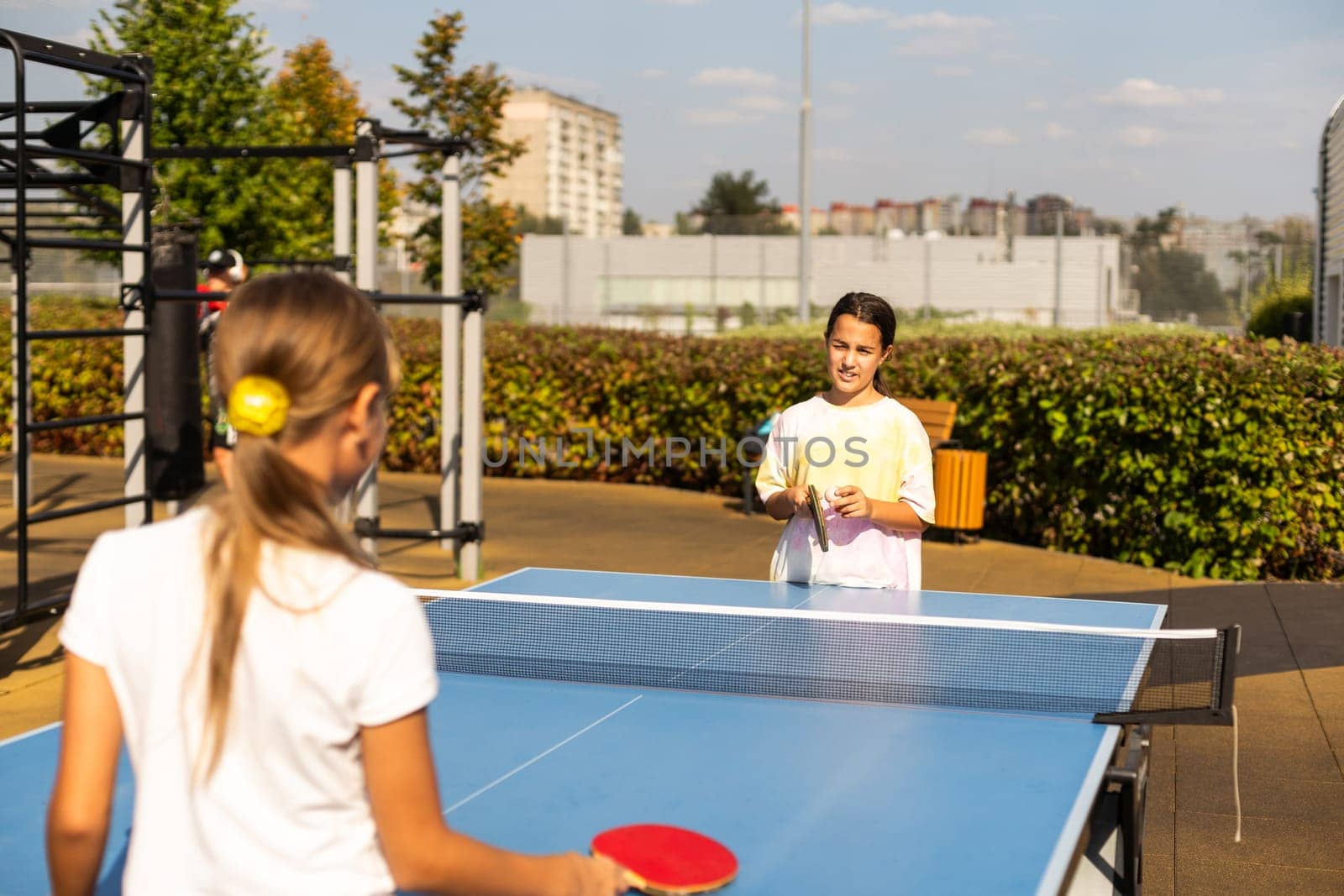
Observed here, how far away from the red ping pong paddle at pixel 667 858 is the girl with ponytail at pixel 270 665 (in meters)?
0.54

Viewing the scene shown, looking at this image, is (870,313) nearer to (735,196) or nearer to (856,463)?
(856,463)

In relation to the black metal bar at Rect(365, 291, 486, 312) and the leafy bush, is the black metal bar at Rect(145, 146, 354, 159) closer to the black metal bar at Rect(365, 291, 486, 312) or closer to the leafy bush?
the black metal bar at Rect(365, 291, 486, 312)

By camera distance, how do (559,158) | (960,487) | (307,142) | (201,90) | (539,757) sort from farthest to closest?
(559,158) < (307,142) < (201,90) < (960,487) < (539,757)

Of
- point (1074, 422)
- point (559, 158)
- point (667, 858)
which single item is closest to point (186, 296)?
point (1074, 422)

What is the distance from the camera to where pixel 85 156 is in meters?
6.72

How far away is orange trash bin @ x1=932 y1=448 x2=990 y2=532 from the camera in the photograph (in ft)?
33.0

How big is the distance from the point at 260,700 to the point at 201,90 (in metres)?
19.4

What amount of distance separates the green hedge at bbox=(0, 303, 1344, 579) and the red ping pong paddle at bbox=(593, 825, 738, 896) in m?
7.09

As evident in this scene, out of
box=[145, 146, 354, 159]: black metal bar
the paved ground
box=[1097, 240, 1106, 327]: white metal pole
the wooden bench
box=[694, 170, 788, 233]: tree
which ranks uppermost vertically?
box=[694, 170, 788, 233]: tree

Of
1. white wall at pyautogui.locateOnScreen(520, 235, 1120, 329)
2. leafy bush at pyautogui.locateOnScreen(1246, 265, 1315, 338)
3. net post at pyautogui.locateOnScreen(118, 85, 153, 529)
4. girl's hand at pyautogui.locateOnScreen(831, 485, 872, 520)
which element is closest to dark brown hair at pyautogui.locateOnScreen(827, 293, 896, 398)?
girl's hand at pyautogui.locateOnScreen(831, 485, 872, 520)

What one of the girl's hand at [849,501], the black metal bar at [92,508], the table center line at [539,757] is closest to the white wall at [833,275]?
the black metal bar at [92,508]

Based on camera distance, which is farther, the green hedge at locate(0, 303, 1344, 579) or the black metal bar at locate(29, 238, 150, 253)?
the green hedge at locate(0, 303, 1344, 579)

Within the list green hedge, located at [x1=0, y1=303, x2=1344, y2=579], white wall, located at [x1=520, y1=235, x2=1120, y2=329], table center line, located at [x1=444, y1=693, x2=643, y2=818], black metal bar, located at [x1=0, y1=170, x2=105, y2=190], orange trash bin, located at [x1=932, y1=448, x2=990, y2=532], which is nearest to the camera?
table center line, located at [x1=444, y1=693, x2=643, y2=818]

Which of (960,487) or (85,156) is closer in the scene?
(85,156)
